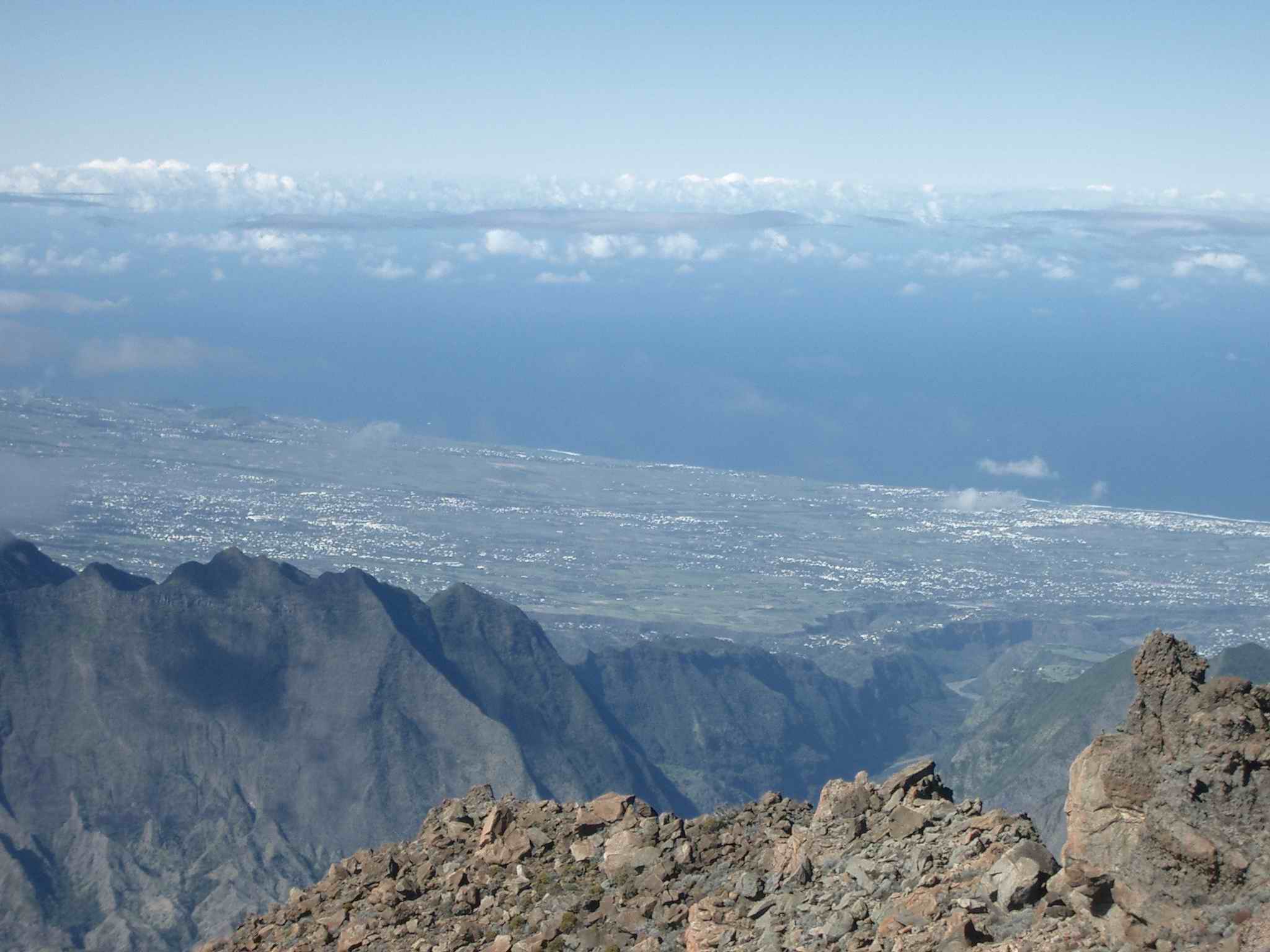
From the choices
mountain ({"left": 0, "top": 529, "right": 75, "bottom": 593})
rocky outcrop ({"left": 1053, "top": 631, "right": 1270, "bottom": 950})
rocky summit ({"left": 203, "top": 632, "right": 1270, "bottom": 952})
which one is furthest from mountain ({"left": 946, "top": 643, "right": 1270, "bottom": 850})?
mountain ({"left": 0, "top": 529, "right": 75, "bottom": 593})

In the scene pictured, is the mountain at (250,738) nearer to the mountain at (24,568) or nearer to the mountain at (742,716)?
the mountain at (24,568)

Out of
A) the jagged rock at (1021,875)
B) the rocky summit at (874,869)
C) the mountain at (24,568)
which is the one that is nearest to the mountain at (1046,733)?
the rocky summit at (874,869)

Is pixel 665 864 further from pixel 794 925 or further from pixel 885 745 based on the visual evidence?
pixel 885 745

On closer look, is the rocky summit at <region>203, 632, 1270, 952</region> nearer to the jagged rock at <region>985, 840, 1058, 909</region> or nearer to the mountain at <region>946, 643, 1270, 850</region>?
the jagged rock at <region>985, 840, 1058, 909</region>

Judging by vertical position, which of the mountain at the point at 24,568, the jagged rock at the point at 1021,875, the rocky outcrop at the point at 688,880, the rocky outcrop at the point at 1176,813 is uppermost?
the rocky outcrop at the point at 1176,813

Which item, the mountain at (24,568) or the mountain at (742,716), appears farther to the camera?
the mountain at (742,716)
